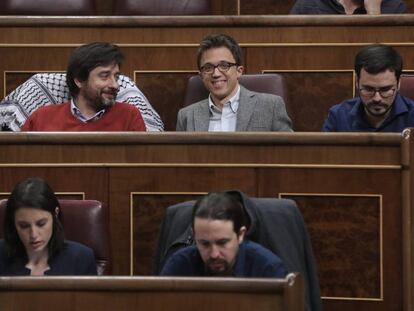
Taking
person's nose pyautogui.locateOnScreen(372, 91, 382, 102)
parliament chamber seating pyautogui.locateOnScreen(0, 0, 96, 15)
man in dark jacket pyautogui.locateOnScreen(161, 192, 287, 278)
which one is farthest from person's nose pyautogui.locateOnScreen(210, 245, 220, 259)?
parliament chamber seating pyautogui.locateOnScreen(0, 0, 96, 15)

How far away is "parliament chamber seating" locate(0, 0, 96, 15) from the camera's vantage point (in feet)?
7.52

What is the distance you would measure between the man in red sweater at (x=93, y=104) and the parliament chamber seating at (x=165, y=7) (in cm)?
46

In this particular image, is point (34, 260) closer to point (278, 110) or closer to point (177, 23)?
point (278, 110)

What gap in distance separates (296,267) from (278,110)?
492 millimetres

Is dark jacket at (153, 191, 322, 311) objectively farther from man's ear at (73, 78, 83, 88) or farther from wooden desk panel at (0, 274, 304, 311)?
man's ear at (73, 78, 83, 88)

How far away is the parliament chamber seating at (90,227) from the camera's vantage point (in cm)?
152

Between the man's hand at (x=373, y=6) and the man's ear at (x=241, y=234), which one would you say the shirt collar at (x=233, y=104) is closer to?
the man's hand at (x=373, y=6)

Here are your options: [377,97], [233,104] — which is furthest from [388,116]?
[233,104]

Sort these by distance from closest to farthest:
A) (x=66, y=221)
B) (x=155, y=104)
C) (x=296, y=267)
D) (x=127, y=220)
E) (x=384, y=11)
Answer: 1. (x=296, y=267)
2. (x=66, y=221)
3. (x=127, y=220)
4. (x=155, y=104)
5. (x=384, y=11)

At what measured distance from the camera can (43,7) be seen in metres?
2.29

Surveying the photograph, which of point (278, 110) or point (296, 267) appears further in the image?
point (278, 110)

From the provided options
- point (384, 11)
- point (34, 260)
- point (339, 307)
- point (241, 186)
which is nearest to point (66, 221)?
point (34, 260)

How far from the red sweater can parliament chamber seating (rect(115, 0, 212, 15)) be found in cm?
49

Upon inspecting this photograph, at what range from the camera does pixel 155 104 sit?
6.75 ft
